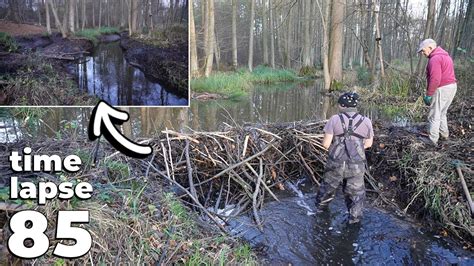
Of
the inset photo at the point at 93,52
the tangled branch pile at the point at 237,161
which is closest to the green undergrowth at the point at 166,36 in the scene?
the inset photo at the point at 93,52

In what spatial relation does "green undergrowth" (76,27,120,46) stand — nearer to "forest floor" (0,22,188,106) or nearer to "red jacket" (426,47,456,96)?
"forest floor" (0,22,188,106)

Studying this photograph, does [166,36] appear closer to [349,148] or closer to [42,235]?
[42,235]

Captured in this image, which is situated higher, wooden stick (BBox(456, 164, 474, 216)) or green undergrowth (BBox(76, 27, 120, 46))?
green undergrowth (BBox(76, 27, 120, 46))

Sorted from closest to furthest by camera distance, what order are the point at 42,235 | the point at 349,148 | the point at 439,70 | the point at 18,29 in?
the point at 42,235 < the point at 18,29 < the point at 349,148 < the point at 439,70

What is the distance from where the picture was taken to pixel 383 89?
45.8 ft

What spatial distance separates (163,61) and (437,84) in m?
4.42

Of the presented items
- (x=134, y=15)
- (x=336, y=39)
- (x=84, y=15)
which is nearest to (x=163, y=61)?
(x=134, y=15)

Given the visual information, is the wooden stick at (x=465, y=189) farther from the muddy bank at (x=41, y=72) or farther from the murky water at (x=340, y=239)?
the muddy bank at (x=41, y=72)

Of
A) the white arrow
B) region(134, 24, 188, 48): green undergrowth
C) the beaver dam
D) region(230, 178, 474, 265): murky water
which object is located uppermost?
region(134, 24, 188, 48): green undergrowth

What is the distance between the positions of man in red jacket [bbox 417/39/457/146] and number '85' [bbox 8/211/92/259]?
526 centimetres

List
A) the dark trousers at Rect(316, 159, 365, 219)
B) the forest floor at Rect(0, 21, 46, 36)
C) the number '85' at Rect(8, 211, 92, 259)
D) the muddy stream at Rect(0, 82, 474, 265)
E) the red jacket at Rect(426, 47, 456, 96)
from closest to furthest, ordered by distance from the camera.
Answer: the number '85' at Rect(8, 211, 92, 259) → the forest floor at Rect(0, 21, 46, 36) → the muddy stream at Rect(0, 82, 474, 265) → the dark trousers at Rect(316, 159, 365, 219) → the red jacket at Rect(426, 47, 456, 96)

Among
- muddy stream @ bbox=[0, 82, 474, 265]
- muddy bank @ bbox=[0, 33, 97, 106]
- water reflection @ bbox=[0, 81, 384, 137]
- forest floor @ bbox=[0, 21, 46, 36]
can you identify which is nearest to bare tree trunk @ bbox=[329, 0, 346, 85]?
water reflection @ bbox=[0, 81, 384, 137]

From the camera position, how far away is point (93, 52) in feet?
11.2

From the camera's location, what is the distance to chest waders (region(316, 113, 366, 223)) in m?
4.89
